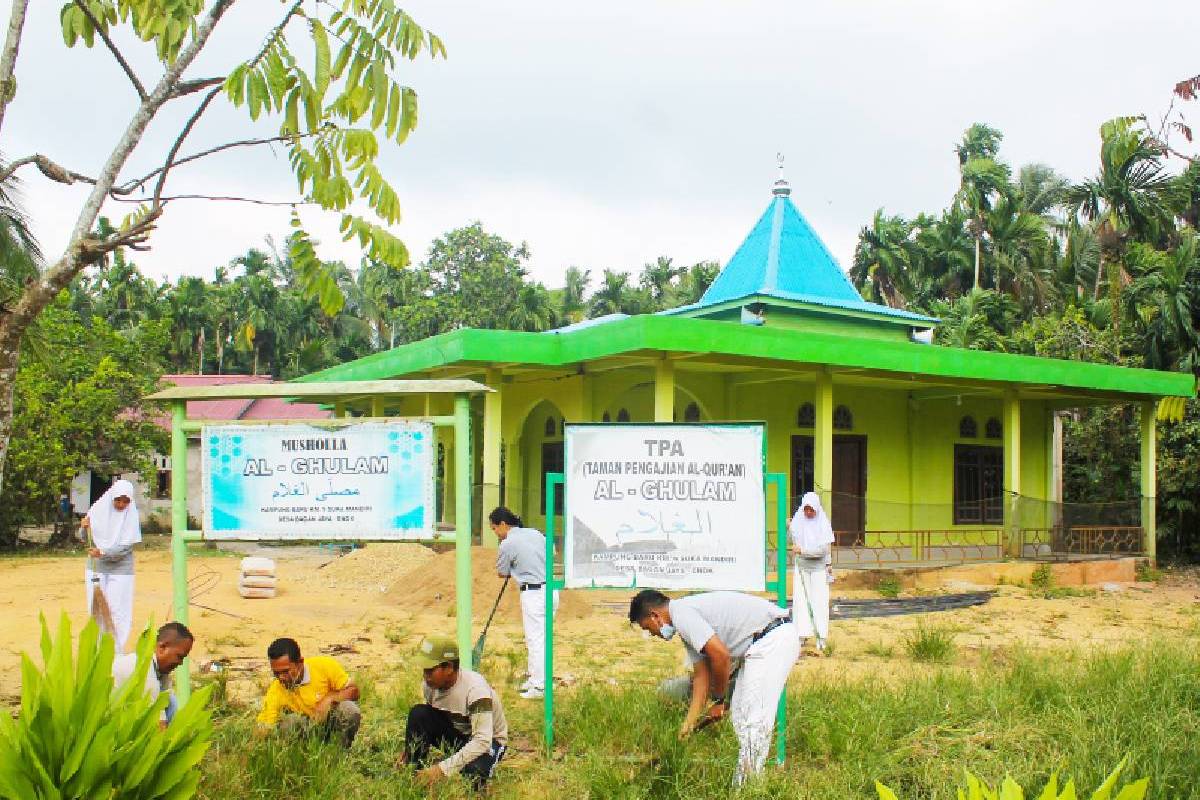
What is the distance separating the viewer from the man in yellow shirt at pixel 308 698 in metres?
5.71

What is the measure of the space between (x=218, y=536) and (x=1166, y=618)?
12444 mm

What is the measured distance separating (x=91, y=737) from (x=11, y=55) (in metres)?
3.76

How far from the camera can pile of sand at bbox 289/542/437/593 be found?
667 inches

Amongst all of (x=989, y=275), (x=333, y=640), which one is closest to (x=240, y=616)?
(x=333, y=640)

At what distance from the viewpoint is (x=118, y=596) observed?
8781 millimetres

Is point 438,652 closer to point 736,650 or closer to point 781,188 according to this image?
point 736,650

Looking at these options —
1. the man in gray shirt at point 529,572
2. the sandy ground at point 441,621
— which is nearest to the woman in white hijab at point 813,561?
the sandy ground at point 441,621

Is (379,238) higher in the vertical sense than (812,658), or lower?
higher

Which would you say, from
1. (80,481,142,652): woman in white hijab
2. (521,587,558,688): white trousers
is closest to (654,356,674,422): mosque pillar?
(521,587,558,688): white trousers

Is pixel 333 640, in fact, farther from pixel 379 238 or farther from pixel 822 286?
pixel 822 286

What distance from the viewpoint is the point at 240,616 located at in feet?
41.9

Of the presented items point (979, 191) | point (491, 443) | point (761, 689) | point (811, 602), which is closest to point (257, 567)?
point (491, 443)

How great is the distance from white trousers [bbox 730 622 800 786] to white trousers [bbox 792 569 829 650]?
4.73m

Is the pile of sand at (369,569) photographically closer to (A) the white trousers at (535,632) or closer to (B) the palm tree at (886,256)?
(A) the white trousers at (535,632)
